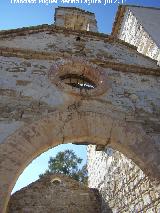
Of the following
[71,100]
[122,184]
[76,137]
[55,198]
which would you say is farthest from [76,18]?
[55,198]

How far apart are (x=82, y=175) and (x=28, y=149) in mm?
11780

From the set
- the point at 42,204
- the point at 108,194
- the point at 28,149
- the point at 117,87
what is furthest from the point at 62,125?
the point at 42,204

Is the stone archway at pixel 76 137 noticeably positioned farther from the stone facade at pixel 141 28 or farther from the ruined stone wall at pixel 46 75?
the stone facade at pixel 141 28

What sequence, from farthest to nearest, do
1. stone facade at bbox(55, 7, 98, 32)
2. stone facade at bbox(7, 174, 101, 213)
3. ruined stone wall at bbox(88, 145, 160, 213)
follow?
stone facade at bbox(55, 7, 98, 32) < stone facade at bbox(7, 174, 101, 213) < ruined stone wall at bbox(88, 145, 160, 213)

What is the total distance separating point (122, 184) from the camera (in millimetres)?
6660

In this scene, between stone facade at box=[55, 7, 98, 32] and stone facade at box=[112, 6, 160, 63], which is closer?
stone facade at box=[112, 6, 160, 63]

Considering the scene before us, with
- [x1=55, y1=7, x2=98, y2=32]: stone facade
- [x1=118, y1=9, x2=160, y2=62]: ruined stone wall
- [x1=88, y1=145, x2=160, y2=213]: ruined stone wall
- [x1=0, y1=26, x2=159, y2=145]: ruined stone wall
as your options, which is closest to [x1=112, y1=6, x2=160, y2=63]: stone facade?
[x1=118, y1=9, x2=160, y2=62]: ruined stone wall

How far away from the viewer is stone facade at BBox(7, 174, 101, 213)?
346 inches

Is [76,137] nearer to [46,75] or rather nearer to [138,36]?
[46,75]

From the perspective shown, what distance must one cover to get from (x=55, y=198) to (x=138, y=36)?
5.51 meters

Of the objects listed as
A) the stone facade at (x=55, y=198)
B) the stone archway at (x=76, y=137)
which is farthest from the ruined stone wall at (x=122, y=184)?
the stone archway at (x=76, y=137)

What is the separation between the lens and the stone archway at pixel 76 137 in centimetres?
420

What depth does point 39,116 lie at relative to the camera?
476 cm

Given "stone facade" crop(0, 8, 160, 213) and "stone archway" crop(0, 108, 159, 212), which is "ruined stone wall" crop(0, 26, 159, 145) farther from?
"stone archway" crop(0, 108, 159, 212)
